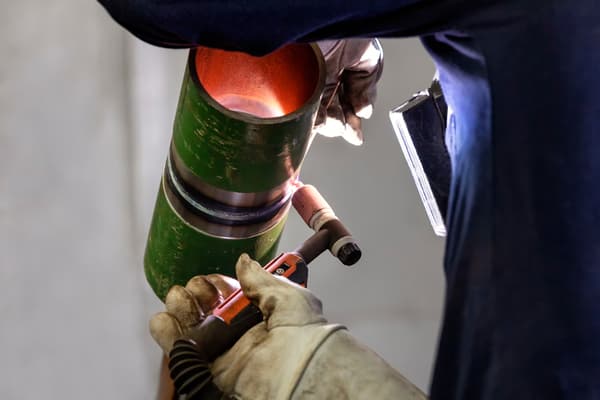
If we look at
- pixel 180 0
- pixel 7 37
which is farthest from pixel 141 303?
pixel 180 0

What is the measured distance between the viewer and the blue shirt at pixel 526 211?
0.71m

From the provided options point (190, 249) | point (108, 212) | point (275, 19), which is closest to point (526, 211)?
point (275, 19)

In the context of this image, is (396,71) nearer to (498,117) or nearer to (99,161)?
(99,161)

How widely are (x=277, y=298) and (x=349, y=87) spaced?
593mm

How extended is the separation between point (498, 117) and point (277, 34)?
0.25 m

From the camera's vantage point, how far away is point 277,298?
1028mm

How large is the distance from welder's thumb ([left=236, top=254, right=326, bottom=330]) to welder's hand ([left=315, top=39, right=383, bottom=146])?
492mm

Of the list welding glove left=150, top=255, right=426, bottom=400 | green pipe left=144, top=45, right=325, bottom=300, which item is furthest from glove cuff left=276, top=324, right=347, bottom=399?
green pipe left=144, top=45, right=325, bottom=300

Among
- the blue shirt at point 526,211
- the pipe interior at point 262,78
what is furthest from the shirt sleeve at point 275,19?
the pipe interior at point 262,78

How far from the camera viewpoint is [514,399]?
27.8 inches

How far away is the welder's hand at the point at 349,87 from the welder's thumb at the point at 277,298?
49cm

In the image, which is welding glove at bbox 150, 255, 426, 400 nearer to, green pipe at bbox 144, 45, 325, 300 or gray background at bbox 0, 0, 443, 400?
green pipe at bbox 144, 45, 325, 300

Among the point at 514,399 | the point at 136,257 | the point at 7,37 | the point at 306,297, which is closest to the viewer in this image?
the point at 514,399

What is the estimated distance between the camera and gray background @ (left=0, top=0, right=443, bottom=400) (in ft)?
5.84
